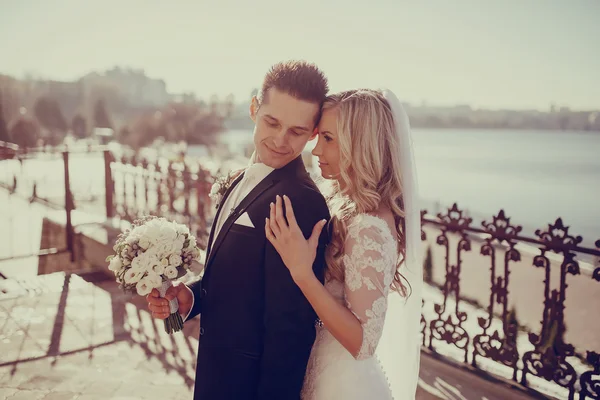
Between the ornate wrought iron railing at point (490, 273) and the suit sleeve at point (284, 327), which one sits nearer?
the suit sleeve at point (284, 327)

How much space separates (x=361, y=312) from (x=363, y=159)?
65 centimetres

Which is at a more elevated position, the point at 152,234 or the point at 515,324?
the point at 152,234

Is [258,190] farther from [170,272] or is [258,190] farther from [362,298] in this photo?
[362,298]

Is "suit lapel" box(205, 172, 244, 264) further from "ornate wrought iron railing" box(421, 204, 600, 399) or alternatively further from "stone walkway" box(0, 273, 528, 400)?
"ornate wrought iron railing" box(421, 204, 600, 399)

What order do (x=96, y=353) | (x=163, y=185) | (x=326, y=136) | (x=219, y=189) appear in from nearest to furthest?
1. (x=326, y=136)
2. (x=219, y=189)
3. (x=96, y=353)
4. (x=163, y=185)

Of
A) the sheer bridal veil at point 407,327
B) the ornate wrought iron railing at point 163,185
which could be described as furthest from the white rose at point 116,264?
the ornate wrought iron railing at point 163,185

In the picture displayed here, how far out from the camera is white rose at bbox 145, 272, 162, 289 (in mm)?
2096

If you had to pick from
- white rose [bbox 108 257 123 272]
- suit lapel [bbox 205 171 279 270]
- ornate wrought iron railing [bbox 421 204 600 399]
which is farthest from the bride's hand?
ornate wrought iron railing [bbox 421 204 600 399]

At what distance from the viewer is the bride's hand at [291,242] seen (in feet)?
6.32

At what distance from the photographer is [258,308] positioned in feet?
6.72

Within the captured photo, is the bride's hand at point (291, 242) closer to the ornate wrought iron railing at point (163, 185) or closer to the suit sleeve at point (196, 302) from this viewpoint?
the suit sleeve at point (196, 302)

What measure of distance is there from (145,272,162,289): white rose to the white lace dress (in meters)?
0.75

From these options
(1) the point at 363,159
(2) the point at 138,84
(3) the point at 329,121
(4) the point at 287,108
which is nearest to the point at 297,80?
(4) the point at 287,108

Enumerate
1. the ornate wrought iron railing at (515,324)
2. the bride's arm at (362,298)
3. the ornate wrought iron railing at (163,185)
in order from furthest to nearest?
1. the ornate wrought iron railing at (163,185)
2. the ornate wrought iron railing at (515,324)
3. the bride's arm at (362,298)
